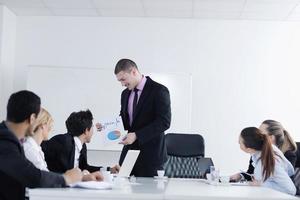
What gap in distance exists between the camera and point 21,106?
5.98 ft

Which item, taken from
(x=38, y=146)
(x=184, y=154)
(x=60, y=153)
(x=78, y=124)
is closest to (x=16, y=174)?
(x=38, y=146)

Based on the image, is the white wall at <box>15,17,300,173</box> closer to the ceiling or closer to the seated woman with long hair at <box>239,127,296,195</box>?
the ceiling

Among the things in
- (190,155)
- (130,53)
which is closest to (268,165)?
(190,155)

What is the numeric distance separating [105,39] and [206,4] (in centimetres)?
141

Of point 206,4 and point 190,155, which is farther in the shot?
point 206,4

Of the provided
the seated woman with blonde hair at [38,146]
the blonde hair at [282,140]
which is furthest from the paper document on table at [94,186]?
the blonde hair at [282,140]

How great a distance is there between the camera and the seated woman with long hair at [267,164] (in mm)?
2953

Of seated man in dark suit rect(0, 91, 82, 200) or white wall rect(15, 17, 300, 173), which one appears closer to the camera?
seated man in dark suit rect(0, 91, 82, 200)

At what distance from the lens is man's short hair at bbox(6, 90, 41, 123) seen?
1.82 m

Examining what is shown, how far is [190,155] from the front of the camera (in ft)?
15.3

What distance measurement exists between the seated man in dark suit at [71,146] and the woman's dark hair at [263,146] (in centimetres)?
97

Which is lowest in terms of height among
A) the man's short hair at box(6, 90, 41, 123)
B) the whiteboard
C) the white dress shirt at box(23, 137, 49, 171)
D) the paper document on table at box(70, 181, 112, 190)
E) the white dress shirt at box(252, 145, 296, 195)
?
the white dress shirt at box(252, 145, 296, 195)

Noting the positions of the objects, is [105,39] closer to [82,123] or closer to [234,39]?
[234,39]

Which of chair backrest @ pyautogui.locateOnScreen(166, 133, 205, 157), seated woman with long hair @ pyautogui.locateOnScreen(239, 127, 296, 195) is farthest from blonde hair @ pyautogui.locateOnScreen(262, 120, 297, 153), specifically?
chair backrest @ pyautogui.locateOnScreen(166, 133, 205, 157)
